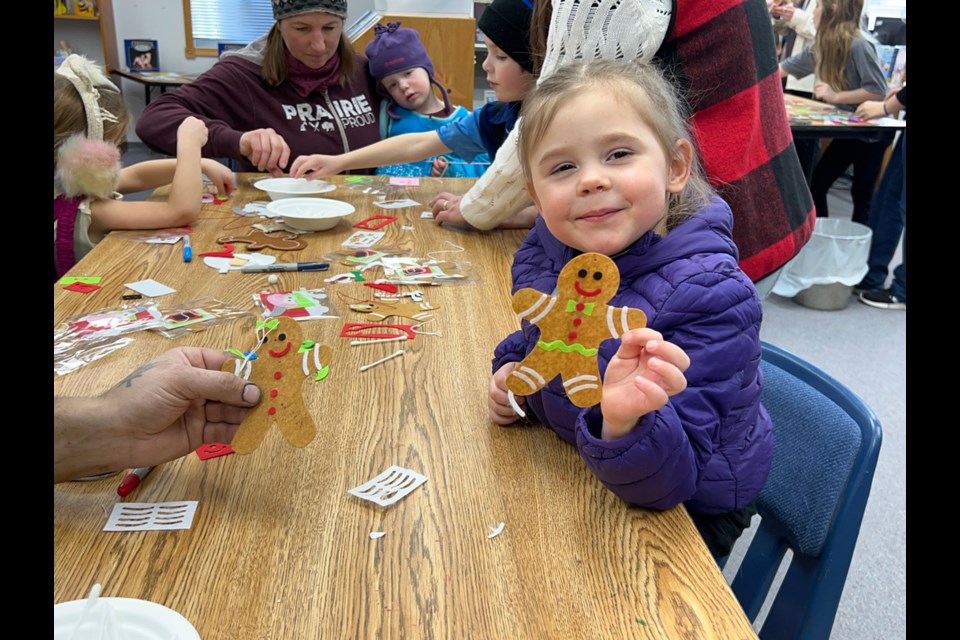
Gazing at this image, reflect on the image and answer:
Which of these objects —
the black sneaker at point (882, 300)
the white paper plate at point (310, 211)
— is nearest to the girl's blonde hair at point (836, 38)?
the black sneaker at point (882, 300)

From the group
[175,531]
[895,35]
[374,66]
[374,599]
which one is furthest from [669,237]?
[895,35]

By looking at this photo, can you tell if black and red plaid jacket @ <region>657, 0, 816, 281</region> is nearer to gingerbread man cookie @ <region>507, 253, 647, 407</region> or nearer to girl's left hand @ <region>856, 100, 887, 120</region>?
gingerbread man cookie @ <region>507, 253, 647, 407</region>

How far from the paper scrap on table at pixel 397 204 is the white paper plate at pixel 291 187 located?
159mm

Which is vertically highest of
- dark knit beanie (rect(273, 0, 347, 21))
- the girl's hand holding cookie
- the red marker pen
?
dark knit beanie (rect(273, 0, 347, 21))

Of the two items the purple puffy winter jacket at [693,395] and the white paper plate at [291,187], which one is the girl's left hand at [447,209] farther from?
the purple puffy winter jacket at [693,395]

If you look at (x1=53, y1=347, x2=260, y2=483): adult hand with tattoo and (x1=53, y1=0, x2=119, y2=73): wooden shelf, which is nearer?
(x1=53, y1=347, x2=260, y2=483): adult hand with tattoo

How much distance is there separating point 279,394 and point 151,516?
0.61 ft

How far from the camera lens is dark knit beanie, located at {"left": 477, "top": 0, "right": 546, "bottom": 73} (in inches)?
66.1

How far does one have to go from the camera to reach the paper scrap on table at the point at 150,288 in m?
1.45

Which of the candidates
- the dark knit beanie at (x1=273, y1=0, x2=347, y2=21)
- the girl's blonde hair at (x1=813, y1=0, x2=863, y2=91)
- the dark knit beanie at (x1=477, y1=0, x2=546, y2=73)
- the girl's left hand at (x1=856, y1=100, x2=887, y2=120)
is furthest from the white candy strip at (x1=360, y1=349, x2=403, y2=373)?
the girl's blonde hair at (x1=813, y1=0, x2=863, y2=91)

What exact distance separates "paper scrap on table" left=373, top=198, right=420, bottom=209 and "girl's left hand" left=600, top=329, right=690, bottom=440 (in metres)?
1.47

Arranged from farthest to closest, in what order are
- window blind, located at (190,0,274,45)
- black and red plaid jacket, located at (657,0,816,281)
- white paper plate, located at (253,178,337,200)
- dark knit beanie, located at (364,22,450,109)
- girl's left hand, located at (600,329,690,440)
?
window blind, located at (190,0,274,45), dark knit beanie, located at (364,22,450,109), white paper plate, located at (253,178,337,200), black and red plaid jacket, located at (657,0,816,281), girl's left hand, located at (600,329,690,440)

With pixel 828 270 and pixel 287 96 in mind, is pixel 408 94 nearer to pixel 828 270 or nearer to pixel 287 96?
pixel 287 96
